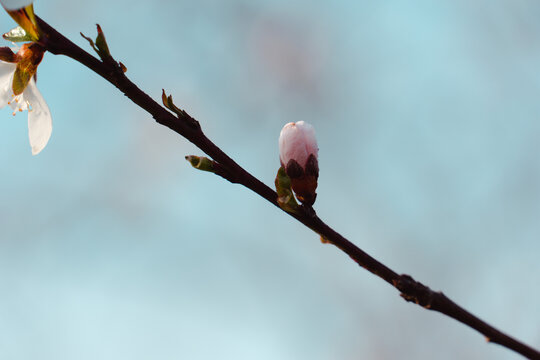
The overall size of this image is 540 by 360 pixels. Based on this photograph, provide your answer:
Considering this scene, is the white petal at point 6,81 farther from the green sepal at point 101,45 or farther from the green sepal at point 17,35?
the green sepal at point 101,45

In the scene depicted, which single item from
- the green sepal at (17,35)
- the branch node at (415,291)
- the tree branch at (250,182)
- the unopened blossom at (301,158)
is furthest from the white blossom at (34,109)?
the branch node at (415,291)

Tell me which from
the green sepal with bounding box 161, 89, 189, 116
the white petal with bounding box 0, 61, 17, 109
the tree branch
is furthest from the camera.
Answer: the white petal with bounding box 0, 61, 17, 109

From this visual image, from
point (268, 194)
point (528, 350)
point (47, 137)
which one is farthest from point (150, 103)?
point (528, 350)

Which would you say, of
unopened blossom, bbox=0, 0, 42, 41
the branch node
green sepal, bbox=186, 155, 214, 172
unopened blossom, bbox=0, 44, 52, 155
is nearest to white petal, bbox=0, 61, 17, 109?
unopened blossom, bbox=0, 44, 52, 155

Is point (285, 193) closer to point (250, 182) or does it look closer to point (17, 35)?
point (250, 182)

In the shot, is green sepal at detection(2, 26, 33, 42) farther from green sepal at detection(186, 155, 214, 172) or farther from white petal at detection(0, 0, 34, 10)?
green sepal at detection(186, 155, 214, 172)
